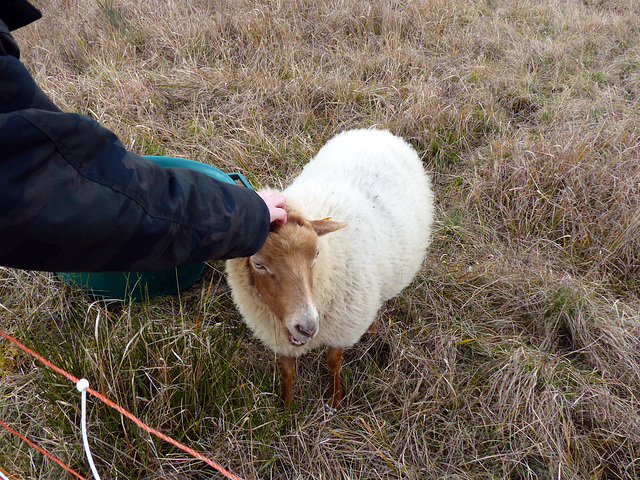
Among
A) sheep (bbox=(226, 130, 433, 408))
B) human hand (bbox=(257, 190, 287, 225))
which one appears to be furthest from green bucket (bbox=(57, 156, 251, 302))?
human hand (bbox=(257, 190, 287, 225))

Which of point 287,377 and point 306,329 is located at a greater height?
point 306,329

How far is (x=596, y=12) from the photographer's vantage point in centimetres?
624

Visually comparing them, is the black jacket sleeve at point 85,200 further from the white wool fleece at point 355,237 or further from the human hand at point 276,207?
the white wool fleece at point 355,237

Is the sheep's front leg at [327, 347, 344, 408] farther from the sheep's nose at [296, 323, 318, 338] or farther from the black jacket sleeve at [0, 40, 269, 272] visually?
the black jacket sleeve at [0, 40, 269, 272]

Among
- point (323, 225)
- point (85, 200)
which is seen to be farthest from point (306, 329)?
point (85, 200)

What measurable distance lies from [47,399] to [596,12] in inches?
317

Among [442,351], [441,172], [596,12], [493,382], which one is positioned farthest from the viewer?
[596,12]

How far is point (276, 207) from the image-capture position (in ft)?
6.03

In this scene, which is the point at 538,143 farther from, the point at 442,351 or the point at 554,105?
the point at 442,351

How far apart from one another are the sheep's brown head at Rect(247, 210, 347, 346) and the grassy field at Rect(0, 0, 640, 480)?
1.87ft

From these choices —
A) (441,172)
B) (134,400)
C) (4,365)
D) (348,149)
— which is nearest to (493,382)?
(348,149)

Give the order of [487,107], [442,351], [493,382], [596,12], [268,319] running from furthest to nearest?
[596,12] → [487,107] → [442,351] → [493,382] → [268,319]

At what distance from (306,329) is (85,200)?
38.5 inches

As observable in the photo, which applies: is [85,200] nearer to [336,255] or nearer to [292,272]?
[292,272]
